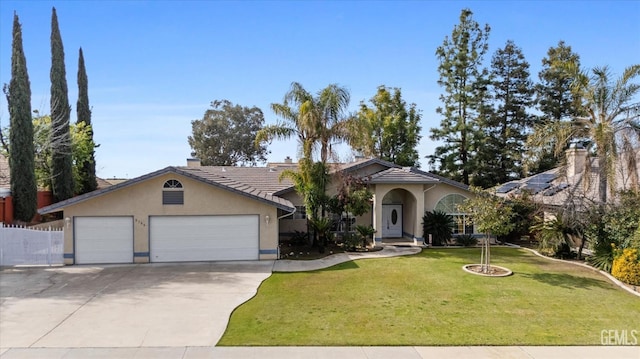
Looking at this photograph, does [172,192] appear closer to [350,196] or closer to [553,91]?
[350,196]

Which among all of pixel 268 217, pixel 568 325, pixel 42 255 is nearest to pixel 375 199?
pixel 268 217

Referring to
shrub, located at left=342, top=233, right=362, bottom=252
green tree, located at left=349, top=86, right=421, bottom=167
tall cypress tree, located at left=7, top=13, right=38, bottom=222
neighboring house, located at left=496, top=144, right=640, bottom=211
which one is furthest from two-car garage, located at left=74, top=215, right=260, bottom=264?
green tree, located at left=349, top=86, right=421, bottom=167

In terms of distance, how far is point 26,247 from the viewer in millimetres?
16781

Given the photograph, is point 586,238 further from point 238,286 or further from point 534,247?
point 238,286

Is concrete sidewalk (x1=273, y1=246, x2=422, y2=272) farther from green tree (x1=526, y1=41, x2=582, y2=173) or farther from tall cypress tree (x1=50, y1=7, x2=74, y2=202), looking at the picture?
green tree (x1=526, y1=41, x2=582, y2=173)

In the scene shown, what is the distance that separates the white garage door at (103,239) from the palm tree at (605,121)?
61.3 feet

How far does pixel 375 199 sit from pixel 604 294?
10893mm

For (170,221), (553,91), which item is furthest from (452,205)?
(553,91)

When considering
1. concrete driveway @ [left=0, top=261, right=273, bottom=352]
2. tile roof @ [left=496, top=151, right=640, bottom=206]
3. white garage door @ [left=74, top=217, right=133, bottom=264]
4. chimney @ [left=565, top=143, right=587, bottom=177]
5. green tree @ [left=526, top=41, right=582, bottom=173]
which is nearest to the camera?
concrete driveway @ [left=0, top=261, right=273, bottom=352]

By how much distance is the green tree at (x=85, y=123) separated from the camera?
30.9 m

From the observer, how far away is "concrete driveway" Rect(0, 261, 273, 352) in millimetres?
8984

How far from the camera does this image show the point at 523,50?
114 feet

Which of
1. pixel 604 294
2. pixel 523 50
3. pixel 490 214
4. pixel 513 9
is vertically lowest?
pixel 604 294

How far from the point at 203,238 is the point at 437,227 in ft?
40.3
